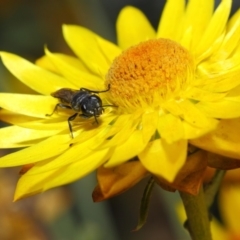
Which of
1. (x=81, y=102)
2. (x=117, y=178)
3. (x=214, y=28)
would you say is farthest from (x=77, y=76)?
(x=117, y=178)

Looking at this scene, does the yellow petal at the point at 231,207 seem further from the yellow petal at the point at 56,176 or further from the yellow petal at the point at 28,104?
the yellow petal at the point at 56,176

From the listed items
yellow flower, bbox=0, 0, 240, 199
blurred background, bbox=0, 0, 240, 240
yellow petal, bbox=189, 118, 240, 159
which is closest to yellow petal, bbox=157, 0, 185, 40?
yellow flower, bbox=0, 0, 240, 199

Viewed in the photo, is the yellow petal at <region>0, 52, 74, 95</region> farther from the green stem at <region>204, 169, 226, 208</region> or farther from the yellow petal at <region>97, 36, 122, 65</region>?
the green stem at <region>204, 169, 226, 208</region>

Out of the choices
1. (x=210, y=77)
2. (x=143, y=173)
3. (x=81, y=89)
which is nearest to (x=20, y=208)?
(x=81, y=89)

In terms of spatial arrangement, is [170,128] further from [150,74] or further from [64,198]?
[64,198]

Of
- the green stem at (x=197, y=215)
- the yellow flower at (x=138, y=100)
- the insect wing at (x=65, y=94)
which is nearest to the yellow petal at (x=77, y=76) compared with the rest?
the yellow flower at (x=138, y=100)

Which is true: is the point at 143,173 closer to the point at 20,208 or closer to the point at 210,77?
the point at 210,77
